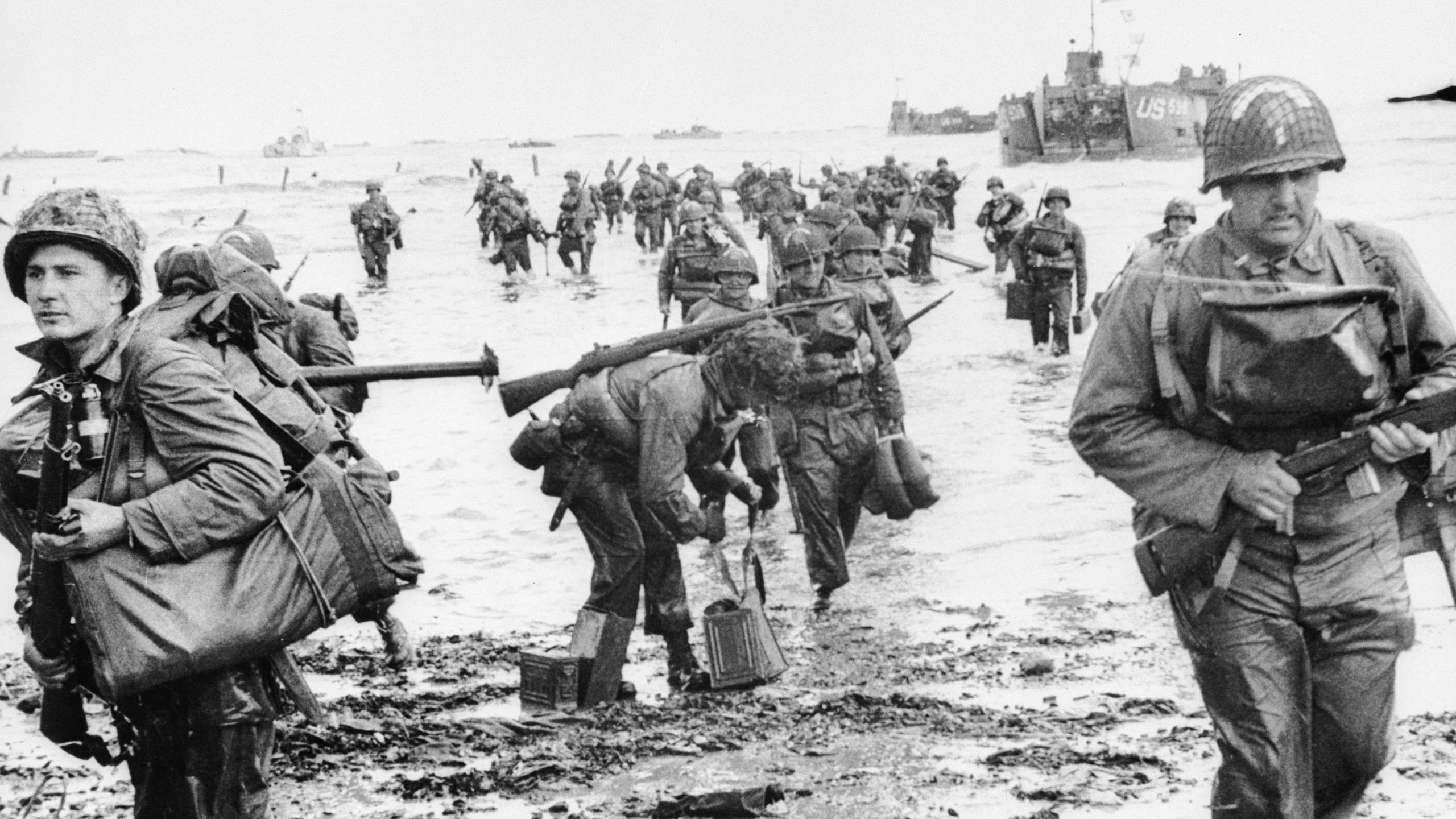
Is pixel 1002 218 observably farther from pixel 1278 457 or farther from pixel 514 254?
pixel 1278 457

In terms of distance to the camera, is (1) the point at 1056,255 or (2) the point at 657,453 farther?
(1) the point at 1056,255

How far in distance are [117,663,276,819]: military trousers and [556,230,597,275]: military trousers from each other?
25023mm

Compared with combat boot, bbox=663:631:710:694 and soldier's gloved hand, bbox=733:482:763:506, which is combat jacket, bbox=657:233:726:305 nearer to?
soldier's gloved hand, bbox=733:482:763:506

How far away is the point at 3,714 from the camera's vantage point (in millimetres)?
6668

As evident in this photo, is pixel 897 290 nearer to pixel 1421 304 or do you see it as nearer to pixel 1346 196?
pixel 1346 196

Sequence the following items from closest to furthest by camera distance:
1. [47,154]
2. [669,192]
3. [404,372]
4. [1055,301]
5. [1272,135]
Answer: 1. [1272,135]
2. [404,372]
3. [1055,301]
4. [47,154]
5. [669,192]

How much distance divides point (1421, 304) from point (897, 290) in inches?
853

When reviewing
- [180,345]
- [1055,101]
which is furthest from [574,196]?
[180,345]

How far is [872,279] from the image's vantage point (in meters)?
10.7

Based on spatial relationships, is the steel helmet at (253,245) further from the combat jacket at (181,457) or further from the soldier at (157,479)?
the combat jacket at (181,457)

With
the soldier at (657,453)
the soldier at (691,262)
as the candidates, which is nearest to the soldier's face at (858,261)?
the soldier at (691,262)

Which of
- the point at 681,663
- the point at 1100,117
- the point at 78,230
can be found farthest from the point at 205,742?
the point at 1100,117

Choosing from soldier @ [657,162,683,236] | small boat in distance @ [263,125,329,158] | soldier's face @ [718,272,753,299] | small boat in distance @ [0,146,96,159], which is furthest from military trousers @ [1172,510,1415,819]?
small boat in distance @ [263,125,329,158]

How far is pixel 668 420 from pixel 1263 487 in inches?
132
